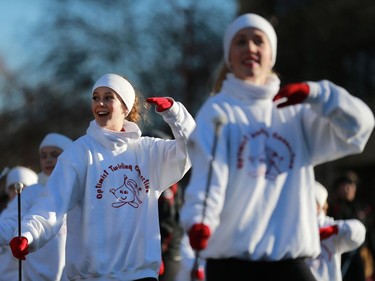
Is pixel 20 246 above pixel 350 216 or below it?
below

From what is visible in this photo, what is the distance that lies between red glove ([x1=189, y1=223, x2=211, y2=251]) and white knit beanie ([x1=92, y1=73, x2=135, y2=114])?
2.61 m

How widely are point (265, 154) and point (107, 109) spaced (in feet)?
7.43

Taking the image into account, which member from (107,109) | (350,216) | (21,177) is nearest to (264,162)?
(107,109)

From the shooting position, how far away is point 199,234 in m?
5.98

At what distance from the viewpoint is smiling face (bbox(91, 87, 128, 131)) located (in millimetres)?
8297

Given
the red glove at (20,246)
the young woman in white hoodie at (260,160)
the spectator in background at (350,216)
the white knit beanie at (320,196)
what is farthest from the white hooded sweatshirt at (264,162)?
the spectator in background at (350,216)

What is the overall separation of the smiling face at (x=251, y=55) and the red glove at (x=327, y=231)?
128 inches

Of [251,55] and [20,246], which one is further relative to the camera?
[20,246]

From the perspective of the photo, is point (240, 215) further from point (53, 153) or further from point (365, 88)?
point (365, 88)

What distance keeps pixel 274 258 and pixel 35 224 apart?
6.98ft

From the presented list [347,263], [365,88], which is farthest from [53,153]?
[365,88]

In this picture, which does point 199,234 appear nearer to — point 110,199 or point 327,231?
point 110,199

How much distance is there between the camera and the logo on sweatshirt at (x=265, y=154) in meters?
6.31

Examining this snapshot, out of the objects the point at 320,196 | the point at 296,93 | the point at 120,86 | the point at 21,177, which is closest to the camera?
the point at 296,93
